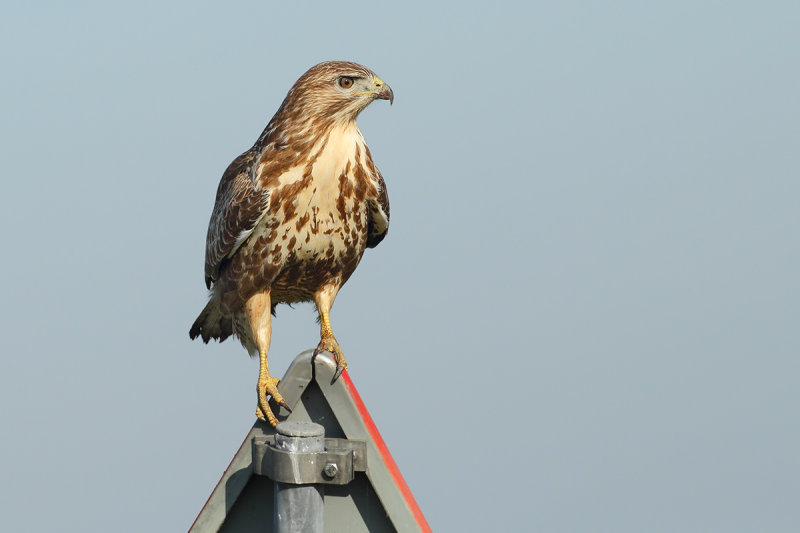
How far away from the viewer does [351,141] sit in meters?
5.78

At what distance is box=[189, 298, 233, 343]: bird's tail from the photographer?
7.11 m

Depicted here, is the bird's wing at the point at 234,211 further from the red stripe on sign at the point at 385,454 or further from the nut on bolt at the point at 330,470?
the nut on bolt at the point at 330,470

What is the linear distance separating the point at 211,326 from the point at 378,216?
6.18 feet

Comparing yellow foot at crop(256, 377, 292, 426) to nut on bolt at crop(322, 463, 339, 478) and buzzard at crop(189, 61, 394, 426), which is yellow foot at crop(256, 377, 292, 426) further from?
nut on bolt at crop(322, 463, 339, 478)

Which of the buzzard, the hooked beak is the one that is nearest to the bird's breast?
the buzzard

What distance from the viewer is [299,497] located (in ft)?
12.3

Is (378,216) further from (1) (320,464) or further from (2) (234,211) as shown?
(1) (320,464)

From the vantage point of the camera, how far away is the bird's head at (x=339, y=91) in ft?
19.0

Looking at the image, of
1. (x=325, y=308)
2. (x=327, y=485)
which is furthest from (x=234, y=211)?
(x=327, y=485)

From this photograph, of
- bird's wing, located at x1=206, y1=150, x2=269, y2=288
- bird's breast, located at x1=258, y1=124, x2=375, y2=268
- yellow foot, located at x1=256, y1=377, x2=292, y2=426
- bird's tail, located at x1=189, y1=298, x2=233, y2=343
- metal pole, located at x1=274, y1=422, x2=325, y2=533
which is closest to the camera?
metal pole, located at x1=274, y1=422, x2=325, y2=533

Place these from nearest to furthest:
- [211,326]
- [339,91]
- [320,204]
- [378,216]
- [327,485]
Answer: [327,485]
[320,204]
[339,91]
[378,216]
[211,326]

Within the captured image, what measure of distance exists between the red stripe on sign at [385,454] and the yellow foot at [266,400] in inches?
12.6

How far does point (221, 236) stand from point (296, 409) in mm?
2338

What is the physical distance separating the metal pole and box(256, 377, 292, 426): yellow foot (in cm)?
29
